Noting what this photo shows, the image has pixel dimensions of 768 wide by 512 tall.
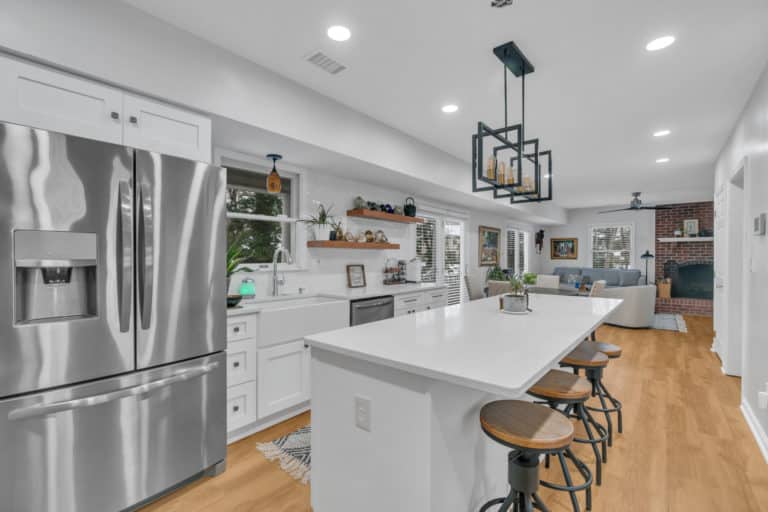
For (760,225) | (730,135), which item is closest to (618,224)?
(730,135)

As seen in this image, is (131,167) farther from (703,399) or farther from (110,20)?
(703,399)

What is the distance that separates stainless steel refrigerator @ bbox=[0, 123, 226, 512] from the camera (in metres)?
1.49

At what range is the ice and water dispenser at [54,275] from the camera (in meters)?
1.52

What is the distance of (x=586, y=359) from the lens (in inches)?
92.0

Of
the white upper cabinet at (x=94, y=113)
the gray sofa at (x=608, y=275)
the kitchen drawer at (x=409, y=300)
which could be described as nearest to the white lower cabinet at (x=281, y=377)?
the kitchen drawer at (x=409, y=300)

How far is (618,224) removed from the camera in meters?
9.23

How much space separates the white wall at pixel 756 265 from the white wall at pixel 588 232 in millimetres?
6475

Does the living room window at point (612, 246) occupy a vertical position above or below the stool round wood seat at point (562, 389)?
above

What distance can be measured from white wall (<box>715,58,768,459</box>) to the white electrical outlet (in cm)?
264

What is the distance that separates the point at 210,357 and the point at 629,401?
3.45 m

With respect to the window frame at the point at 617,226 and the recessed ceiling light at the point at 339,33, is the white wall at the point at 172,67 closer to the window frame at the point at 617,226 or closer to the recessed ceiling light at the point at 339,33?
the recessed ceiling light at the point at 339,33

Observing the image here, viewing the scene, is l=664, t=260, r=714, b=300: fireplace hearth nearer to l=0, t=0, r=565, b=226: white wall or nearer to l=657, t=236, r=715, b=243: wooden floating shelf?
l=657, t=236, r=715, b=243: wooden floating shelf

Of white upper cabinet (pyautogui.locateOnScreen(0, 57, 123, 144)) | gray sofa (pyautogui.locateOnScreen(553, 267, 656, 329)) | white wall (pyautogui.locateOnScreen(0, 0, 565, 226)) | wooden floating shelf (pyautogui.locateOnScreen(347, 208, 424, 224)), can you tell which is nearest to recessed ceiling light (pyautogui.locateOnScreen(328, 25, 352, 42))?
white wall (pyautogui.locateOnScreen(0, 0, 565, 226))

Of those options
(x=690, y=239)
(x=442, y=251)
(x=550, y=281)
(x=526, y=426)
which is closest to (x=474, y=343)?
(x=526, y=426)
